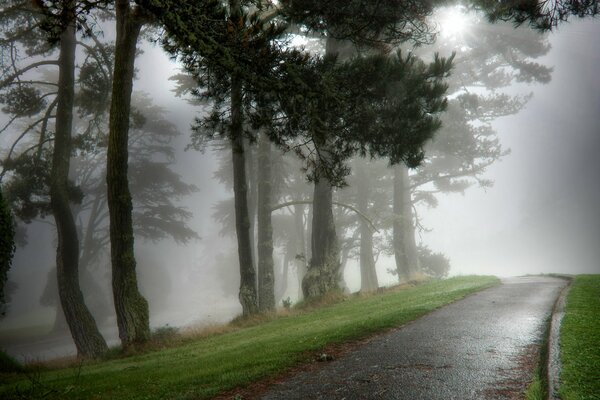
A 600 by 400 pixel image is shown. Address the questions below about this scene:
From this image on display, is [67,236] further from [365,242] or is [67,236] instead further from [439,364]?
[365,242]

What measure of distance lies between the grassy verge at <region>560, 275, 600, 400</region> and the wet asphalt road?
0.38 meters

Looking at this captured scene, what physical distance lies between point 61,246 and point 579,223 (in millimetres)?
111861

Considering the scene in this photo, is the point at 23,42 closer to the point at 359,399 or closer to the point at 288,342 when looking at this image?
the point at 288,342

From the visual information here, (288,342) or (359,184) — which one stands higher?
(359,184)

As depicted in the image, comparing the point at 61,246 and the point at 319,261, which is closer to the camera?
the point at 61,246

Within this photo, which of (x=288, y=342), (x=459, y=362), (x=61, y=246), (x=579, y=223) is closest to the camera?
(x=459, y=362)

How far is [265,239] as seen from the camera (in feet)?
55.8

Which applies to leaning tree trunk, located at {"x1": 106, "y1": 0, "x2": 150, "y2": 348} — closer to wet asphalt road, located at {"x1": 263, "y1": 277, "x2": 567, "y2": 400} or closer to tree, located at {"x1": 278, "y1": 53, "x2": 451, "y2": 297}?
tree, located at {"x1": 278, "y1": 53, "x2": 451, "y2": 297}

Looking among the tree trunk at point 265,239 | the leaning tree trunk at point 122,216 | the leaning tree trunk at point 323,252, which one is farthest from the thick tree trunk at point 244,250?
the leaning tree trunk at point 122,216

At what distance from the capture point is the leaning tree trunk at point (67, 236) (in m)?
12.2

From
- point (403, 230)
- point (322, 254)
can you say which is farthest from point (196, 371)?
point (403, 230)

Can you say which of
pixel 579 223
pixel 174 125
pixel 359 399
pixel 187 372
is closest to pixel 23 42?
pixel 174 125

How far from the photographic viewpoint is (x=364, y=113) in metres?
9.06

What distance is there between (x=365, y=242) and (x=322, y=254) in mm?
14675
